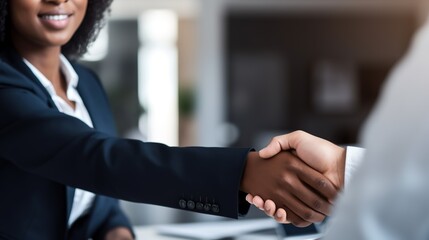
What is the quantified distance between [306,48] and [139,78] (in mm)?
3870

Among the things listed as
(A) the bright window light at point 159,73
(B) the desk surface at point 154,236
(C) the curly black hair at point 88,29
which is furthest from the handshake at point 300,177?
(A) the bright window light at point 159,73

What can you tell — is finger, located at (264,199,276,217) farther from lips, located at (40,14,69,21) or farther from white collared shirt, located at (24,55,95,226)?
lips, located at (40,14,69,21)

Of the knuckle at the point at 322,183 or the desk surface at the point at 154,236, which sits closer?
the knuckle at the point at 322,183

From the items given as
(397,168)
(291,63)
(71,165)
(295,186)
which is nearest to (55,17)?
(71,165)

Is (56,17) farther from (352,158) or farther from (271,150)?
(352,158)

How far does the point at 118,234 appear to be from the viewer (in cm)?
151

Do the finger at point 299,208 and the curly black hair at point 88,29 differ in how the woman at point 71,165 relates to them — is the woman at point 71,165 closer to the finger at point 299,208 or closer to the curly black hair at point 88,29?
the finger at point 299,208

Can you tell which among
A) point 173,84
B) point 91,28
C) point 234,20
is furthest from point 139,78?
point 91,28

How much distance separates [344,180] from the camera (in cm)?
110

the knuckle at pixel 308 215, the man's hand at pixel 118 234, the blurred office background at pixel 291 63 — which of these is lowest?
the blurred office background at pixel 291 63

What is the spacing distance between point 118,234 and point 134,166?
1.61ft

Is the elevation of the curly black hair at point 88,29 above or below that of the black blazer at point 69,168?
above

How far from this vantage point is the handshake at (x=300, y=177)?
3.57 ft

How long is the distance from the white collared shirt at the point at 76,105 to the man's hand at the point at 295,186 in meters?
0.46
